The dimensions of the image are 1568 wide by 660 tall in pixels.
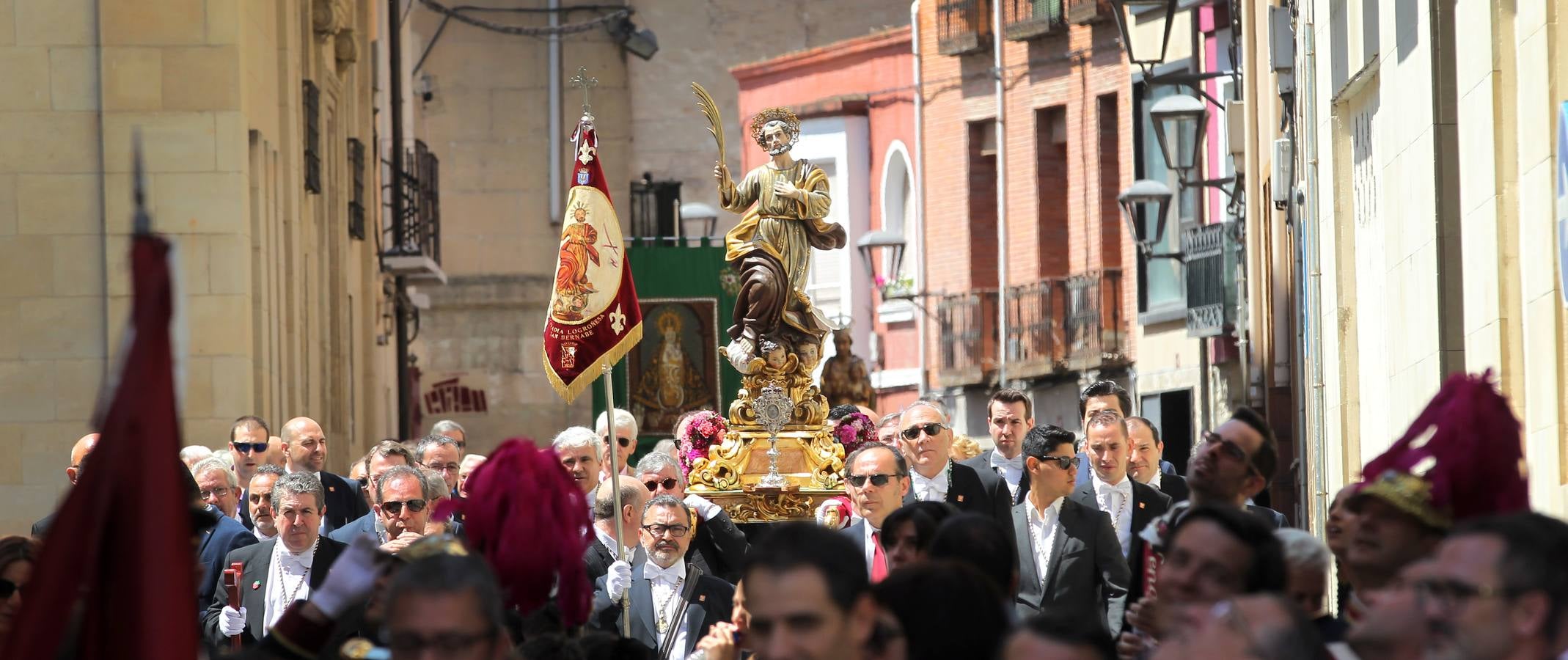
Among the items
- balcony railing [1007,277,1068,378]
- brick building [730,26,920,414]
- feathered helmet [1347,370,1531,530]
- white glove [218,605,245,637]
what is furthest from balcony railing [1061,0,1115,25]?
feathered helmet [1347,370,1531,530]

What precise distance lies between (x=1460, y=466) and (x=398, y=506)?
4.81 metres

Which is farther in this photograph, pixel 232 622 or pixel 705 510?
pixel 705 510

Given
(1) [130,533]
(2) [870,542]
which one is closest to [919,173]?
(2) [870,542]

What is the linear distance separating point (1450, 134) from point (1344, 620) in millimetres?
5161

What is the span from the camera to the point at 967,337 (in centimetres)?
3097

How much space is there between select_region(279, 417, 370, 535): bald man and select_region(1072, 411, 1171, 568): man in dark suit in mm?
4325

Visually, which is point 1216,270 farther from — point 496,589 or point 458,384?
point 496,589

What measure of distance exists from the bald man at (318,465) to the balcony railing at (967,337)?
60.1 feet

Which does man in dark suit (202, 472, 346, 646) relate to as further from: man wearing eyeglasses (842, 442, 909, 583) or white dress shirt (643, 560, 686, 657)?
man wearing eyeglasses (842, 442, 909, 583)

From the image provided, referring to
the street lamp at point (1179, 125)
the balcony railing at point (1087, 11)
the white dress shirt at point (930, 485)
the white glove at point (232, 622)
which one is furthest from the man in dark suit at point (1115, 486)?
the balcony railing at point (1087, 11)

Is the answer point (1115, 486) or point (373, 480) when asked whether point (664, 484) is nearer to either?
point (373, 480)

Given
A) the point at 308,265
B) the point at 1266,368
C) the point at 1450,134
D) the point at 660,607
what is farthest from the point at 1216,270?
the point at 660,607

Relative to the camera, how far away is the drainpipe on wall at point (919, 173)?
106ft

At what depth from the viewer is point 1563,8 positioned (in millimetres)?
8695
